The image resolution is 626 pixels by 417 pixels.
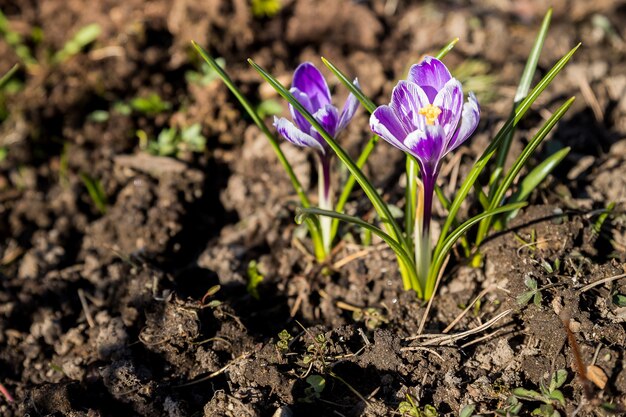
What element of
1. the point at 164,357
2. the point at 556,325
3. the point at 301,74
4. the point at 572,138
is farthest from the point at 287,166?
the point at 572,138

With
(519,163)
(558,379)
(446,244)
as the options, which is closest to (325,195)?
(446,244)

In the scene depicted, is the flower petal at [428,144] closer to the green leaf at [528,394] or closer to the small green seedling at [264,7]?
the green leaf at [528,394]

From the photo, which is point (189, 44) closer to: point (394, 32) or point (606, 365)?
point (394, 32)

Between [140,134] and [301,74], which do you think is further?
[140,134]

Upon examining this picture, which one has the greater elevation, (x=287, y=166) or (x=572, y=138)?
(x=287, y=166)

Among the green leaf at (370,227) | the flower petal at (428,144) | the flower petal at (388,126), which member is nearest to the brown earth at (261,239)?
the green leaf at (370,227)

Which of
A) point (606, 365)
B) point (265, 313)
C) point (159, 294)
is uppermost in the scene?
point (159, 294)
